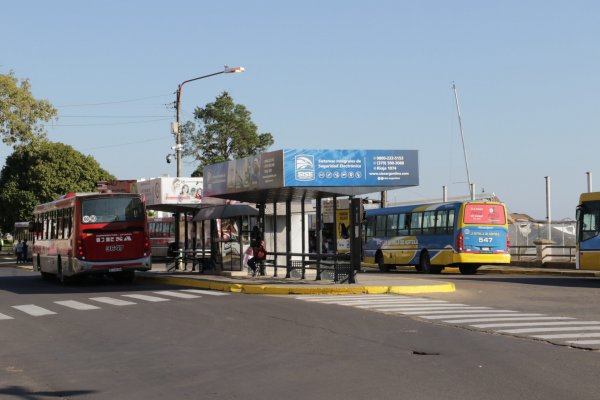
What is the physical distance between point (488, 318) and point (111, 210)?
16764mm

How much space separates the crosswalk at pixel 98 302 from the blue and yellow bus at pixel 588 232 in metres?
12.8

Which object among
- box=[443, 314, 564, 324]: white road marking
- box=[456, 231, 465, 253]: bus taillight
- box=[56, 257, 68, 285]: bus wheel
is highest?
box=[456, 231, 465, 253]: bus taillight

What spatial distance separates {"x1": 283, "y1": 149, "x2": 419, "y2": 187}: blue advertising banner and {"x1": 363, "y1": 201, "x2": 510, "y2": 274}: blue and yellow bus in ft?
41.1

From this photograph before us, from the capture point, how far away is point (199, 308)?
19.4 meters

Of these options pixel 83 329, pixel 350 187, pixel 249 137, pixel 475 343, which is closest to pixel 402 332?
pixel 475 343

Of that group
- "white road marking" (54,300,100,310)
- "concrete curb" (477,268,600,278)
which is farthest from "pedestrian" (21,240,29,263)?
"white road marking" (54,300,100,310)

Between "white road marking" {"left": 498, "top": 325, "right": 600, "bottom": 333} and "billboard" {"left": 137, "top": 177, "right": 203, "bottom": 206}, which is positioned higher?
"billboard" {"left": 137, "top": 177, "right": 203, "bottom": 206}

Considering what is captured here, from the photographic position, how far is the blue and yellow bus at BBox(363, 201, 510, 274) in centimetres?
3691

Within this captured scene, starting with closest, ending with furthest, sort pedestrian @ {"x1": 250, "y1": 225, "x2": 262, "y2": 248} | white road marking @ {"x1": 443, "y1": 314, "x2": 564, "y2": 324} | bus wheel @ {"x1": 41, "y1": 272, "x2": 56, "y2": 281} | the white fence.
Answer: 1. white road marking @ {"x1": 443, "y1": 314, "x2": 564, "y2": 324}
2. pedestrian @ {"x1": 250, "y1": 225, "x2": 262, "y2": 248}
3. bus wheel @ {"x1": 41, "y1": 272, "x2": 56, "y2": 281}
4. the white fence

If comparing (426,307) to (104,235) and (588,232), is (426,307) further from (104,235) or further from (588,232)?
(104,235)

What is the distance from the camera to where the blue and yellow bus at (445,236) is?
121 feet

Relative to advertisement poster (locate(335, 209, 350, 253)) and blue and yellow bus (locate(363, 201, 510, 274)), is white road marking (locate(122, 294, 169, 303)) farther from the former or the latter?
advertisement poster (locate(335, 209, 350, 253))

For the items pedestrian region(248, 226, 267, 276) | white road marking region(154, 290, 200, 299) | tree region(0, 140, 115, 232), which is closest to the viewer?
white road marking region(154, 290, 200, 299)

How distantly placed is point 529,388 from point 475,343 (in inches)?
151
